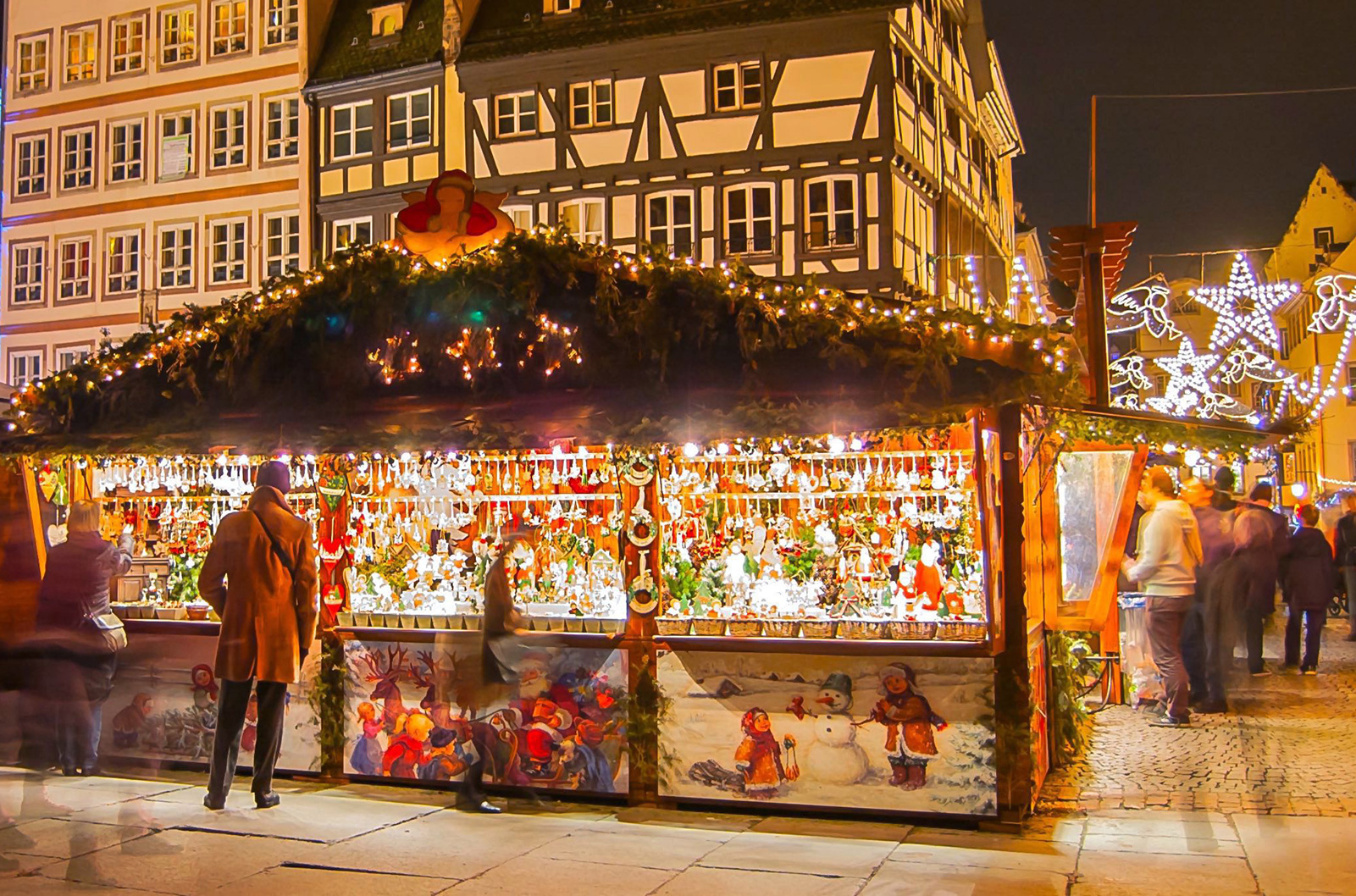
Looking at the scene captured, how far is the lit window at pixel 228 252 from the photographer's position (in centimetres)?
2523

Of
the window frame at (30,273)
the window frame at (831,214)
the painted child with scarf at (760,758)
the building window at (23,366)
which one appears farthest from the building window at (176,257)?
the painted child with scarf at (760,758)

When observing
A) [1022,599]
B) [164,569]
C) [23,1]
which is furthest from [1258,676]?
[23,1]

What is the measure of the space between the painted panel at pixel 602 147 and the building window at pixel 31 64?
1286 centimetres

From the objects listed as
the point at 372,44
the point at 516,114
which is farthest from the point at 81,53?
the point at 516,114

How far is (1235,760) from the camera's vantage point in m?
7.81

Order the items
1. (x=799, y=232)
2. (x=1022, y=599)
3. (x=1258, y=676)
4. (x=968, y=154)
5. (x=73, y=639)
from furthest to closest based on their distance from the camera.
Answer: (x=968, y=154)
(x=799, y=232)
(x=1258, y=676)
(x=73, y=639)
(x=1022, y=599)

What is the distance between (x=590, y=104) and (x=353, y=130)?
5.00 m

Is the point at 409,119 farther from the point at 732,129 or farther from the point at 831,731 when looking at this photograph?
the point at 831,731

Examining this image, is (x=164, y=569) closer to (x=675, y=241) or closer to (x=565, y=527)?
(x=565, y=527)

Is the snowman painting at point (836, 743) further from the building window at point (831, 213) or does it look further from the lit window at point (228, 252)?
the lit window at point (228, 252)

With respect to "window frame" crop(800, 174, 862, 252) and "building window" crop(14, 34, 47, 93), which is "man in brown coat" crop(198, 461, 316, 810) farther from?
"building window" crop(14, 34, 47, 93)

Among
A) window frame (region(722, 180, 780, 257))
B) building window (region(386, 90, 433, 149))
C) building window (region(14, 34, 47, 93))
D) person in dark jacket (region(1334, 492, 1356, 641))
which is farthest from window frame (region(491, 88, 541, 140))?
person in dark jacket (region(1334, 492, 1356, 641))

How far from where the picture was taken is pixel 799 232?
2117 cm

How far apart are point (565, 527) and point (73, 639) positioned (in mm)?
2763
